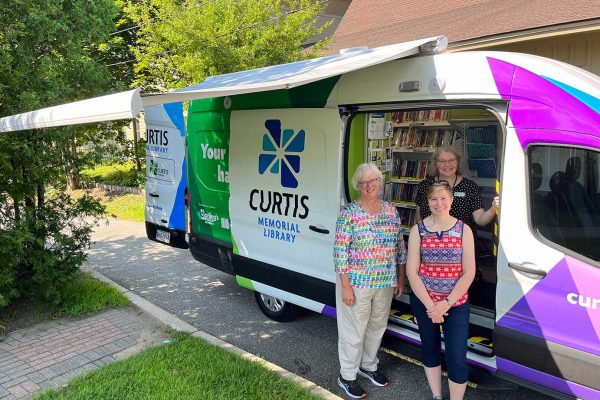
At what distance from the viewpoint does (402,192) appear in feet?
16.0

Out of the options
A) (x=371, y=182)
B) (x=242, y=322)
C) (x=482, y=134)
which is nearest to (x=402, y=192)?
(x=482, y=134)

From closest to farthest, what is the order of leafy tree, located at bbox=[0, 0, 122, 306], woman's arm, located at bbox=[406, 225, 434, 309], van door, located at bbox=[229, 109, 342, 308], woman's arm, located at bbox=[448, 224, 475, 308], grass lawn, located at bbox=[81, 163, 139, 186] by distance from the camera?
woman's arm, located at bbox=[448, 224, 475, 308] < woman's arm, located at bbox=[406, 225, 434, 309] < van door, located at bbox=[229, 109, 342, 308] < leafy tree, located at bbox=[0, 0, 122, 306] < grass lawn, located at bbox=[81, 163, 139, 186]

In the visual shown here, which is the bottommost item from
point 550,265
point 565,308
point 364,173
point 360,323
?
point 360,323

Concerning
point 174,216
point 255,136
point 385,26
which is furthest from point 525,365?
point 385,26

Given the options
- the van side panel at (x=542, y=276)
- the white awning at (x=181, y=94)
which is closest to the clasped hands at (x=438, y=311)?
the van side panel at (x=542, y=276)

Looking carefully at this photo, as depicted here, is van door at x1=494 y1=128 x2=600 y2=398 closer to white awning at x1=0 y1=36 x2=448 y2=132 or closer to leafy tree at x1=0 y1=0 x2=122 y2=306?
white awning at x1=0 y1=36 x2=448 y2=132

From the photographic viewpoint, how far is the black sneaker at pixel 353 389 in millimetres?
3369

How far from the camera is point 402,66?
333cm

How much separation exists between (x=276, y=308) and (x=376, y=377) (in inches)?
56.9

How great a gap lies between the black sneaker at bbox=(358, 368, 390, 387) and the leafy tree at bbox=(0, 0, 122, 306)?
3118mm

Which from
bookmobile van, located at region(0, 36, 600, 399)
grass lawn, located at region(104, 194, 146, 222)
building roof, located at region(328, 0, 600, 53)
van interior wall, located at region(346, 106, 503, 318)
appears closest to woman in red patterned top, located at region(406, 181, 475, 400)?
bookmobile van, located at region(0, 36, 600, 399)

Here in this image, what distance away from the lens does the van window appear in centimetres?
261

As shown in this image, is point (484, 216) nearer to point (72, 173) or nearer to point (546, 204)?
point (546, 204)

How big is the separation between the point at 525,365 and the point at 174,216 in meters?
4.34
